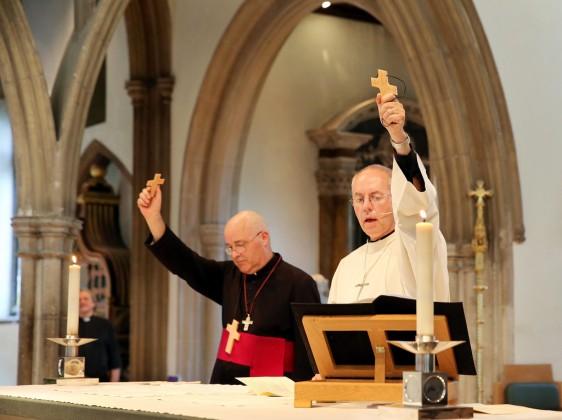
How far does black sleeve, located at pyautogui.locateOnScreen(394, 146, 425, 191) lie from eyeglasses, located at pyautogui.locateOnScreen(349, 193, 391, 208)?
0.39m

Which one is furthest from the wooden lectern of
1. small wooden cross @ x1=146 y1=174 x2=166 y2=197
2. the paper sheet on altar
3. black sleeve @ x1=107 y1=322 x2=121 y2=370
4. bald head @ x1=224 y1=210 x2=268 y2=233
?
black sleeve @ x1=107 y1=322 x2=121 y2=370

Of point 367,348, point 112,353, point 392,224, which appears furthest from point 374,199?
point 112,353

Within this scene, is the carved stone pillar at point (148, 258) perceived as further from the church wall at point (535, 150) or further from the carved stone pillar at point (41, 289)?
the church wall at point (535, 150)

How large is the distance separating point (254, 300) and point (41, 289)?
4442 millimetres

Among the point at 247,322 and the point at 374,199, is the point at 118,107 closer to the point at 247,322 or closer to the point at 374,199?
the point at 247,322

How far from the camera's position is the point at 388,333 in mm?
3150

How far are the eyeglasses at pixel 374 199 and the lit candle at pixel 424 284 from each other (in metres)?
1.18

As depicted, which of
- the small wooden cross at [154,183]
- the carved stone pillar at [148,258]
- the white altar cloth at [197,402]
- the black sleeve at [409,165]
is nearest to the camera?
the white altar cloth at [197,402]

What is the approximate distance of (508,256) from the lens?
9.24 meters

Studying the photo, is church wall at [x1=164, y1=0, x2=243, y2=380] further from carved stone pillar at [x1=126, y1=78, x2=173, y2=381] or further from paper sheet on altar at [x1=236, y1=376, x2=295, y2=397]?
paper sheet on altar at [x1=236, y1=376, x2=295, y2=397]

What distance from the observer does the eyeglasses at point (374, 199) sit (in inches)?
157

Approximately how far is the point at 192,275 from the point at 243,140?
6.98 m

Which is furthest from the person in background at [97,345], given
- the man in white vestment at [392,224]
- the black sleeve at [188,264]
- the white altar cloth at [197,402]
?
the man in white vestment at [392,224]

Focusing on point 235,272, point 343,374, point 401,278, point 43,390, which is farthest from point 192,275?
point 343,374
